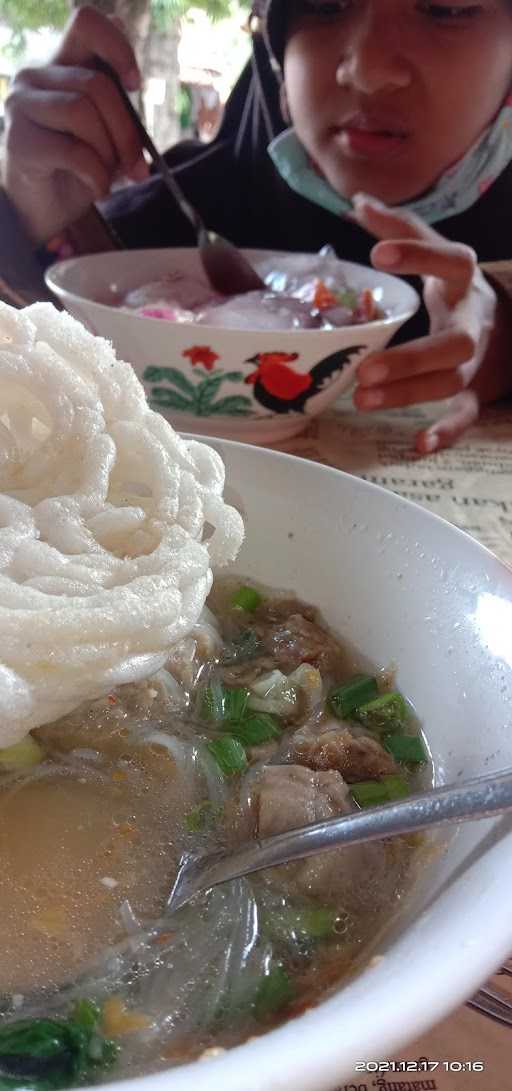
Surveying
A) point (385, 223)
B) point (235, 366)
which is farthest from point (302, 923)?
point (385, 223)

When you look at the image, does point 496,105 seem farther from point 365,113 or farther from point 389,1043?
point 389,1043

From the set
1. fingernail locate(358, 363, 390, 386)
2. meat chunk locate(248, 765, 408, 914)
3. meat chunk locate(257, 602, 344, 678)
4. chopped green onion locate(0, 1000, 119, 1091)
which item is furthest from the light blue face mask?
chopped green onion locate(0, 1000, 119, 1091)

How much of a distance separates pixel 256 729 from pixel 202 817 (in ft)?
0.50

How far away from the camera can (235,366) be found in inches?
64.7

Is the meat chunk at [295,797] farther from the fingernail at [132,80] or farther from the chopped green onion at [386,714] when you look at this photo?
the fingernail at [132,80]

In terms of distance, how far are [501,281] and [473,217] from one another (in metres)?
0.62

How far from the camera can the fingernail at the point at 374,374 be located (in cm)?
193

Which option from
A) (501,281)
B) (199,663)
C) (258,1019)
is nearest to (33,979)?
(258,1019)

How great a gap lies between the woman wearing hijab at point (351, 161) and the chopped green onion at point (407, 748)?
1.16 meters

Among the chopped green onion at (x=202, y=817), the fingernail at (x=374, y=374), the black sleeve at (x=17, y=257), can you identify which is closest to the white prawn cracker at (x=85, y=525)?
the chopped green onion at (x=202, y=817)

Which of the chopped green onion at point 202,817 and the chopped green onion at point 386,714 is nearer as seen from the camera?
the chopped green onion at point 202,817

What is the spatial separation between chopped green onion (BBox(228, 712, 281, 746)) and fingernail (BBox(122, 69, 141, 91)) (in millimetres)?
2436

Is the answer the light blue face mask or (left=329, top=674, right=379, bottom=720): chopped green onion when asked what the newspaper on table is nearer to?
(left=329, top=674, right=379, bottom=720): chopped green onion

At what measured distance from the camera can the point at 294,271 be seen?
2.40m
